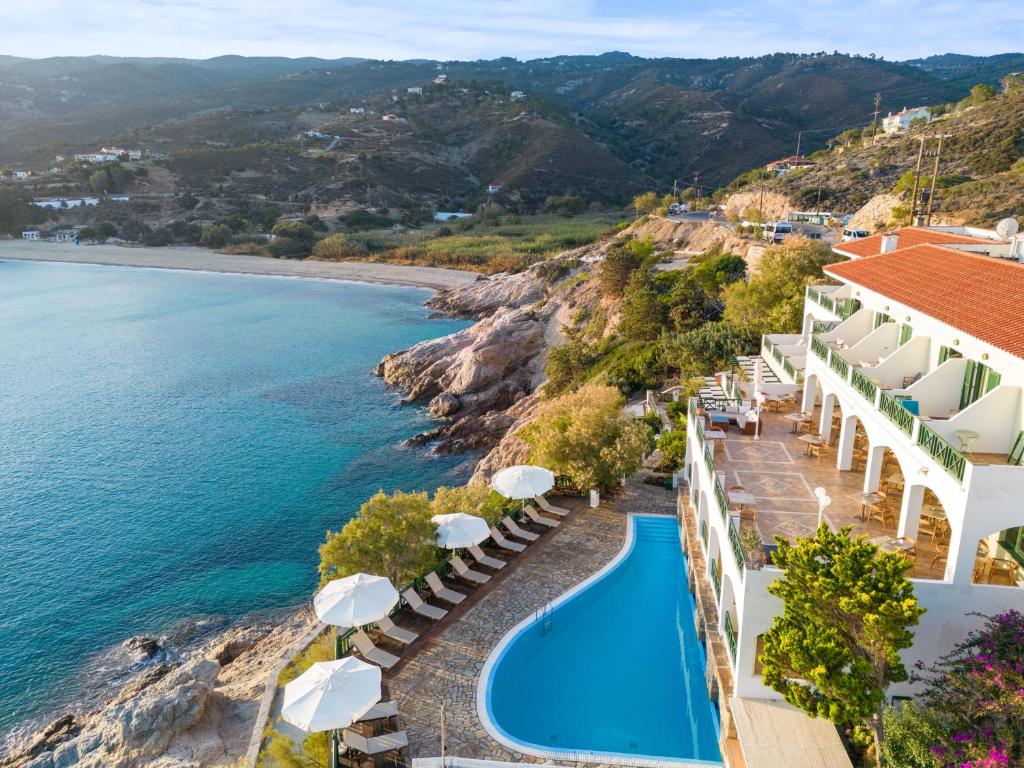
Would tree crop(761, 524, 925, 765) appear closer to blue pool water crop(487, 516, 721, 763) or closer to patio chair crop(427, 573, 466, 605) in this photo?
blue pool water crop(487, 516, 721, 763)

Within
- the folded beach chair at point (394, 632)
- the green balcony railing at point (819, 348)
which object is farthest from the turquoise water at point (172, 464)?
the green balcony railing at point (819, 348)

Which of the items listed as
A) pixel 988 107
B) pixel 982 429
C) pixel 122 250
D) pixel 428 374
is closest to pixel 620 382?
pixel 428 374

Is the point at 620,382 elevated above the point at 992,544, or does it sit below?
below

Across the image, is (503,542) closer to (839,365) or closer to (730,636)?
(730,636)

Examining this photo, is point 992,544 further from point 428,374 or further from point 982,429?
point 428,374

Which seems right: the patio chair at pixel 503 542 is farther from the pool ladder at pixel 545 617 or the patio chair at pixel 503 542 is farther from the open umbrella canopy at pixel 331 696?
the open umbrella canopy at pixel 331 696

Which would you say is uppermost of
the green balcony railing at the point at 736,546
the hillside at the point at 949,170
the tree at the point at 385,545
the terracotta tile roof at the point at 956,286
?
the hillside at the point at 949,170
